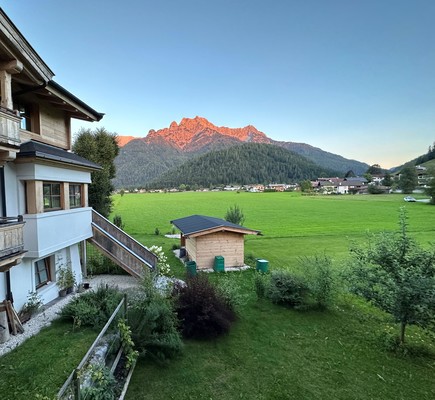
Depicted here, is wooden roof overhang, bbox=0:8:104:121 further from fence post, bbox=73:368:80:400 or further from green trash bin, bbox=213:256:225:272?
green trash bin, bbox=213:256:225:272

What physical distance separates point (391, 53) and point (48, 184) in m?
34.7

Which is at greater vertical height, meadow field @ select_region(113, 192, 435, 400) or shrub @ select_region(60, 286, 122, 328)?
shrub @ select_region(60, 286, 122, 328)

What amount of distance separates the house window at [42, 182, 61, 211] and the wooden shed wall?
861 cm

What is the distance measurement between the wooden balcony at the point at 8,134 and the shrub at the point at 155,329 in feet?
17.7

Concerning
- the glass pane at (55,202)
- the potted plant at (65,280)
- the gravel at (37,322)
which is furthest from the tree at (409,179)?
the glass pane at (55,202)

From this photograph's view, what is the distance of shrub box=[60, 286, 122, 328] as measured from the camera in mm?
7578

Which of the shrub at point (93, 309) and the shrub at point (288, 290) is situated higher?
the shrub at point (93, 309)

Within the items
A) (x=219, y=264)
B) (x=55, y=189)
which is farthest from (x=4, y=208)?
(x=219, y=264)

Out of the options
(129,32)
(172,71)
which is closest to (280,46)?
(129,32)

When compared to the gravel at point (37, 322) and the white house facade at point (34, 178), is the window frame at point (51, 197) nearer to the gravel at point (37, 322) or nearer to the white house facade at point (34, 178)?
the white house facade at point (34, 178)

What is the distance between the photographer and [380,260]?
7.99 meters

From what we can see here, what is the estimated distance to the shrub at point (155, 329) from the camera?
685cm

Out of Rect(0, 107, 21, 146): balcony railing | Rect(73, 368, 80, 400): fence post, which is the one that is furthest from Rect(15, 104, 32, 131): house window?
Rect(73, 368, 80, 400): fence post

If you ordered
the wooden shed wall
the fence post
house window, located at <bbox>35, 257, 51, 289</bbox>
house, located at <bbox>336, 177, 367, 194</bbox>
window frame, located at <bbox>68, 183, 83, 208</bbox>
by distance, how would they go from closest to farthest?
1. the fence post
2. house window, located at <bbox>35, 257, 51, 289</bbox>
3. window frame, located at <bbox>68, 183, 83, 208</bbox>
4. the wooden shed wall
5. house, located at <bbox>336, 177, 367, 194</bbox>
